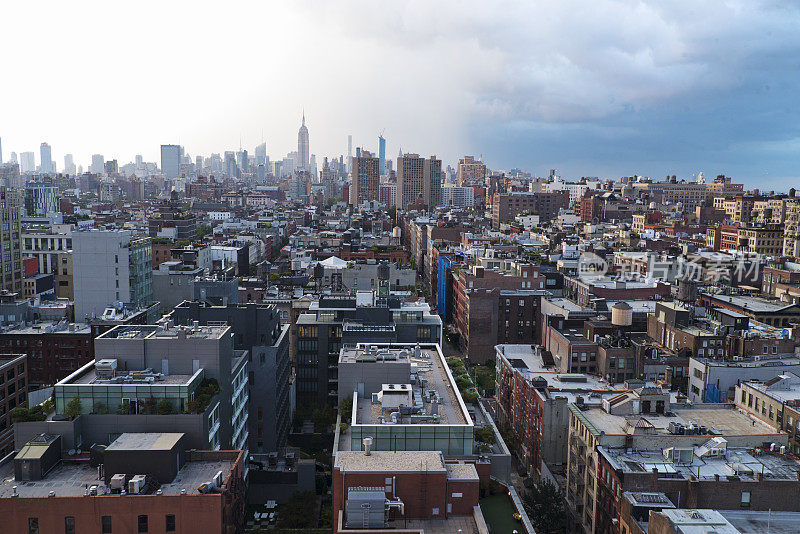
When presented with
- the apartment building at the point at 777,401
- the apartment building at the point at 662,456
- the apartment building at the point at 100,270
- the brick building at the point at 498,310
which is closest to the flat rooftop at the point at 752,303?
the brick building at the point at 498,310

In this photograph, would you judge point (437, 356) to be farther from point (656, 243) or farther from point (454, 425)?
point (656, 243)

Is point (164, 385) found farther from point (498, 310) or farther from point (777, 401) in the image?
point (498, 310)

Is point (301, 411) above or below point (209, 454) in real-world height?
below

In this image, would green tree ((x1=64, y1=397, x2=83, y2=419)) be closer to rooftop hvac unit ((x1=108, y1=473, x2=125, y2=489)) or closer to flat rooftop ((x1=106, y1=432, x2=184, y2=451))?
flat rooftop ((x1=106, y1=432, x2=184, y2=451))

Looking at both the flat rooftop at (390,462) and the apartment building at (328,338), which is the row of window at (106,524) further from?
the apartment building at (328,338)

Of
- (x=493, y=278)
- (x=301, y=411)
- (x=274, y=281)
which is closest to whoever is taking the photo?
(x=301, y=411)

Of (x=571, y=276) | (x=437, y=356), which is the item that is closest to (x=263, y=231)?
(x=571, y=276)

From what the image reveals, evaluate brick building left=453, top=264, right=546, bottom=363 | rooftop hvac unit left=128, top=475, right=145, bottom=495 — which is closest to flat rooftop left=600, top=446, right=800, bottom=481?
rooftop hvac unit left=128, top=475, right=145, bottom=495
